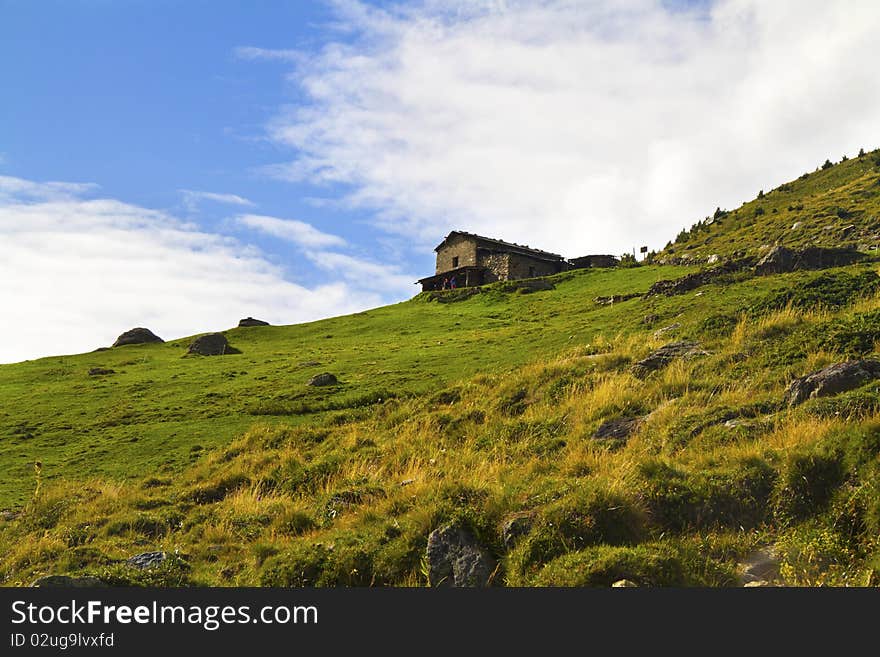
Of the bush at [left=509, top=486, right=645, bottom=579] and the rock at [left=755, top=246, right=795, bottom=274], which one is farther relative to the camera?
the rock at [left=755, top=246, right=795, bottom=274]

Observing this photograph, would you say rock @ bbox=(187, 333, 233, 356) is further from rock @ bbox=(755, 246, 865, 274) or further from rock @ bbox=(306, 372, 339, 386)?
rock @ bbox=(755, 246, 865, 274)

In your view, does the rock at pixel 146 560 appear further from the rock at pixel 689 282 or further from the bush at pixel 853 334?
the rock at pixel 689 282

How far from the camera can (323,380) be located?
33.6 metres

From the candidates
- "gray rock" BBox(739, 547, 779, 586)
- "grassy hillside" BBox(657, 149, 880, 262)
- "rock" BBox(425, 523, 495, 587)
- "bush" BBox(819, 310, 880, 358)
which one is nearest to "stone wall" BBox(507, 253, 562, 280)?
"grassy hillside" BBox(657, 149, 880, 262)

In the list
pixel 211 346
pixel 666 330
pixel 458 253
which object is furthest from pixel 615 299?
pixel 458 253

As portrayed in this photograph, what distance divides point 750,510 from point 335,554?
6.63 metres

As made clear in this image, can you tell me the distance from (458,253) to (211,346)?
37.4 metres

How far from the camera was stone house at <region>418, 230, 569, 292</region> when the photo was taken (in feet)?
255

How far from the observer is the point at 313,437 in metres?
24.1

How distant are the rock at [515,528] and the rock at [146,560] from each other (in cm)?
656

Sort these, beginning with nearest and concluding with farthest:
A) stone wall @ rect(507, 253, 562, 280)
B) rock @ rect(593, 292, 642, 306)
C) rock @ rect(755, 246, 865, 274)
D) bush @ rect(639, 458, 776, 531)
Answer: bush @ rect(639, 458, 776, 531) < rock @ rect(755, 246, 865, 274) < rock @ rect(593, 292, 642, 306) < stone wall @ rect(507, 253, 562, 280)

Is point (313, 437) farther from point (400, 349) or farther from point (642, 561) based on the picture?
point (400, 349)

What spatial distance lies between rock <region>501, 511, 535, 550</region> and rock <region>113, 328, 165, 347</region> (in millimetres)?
57721

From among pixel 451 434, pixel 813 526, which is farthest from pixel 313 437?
pixel 813 526
